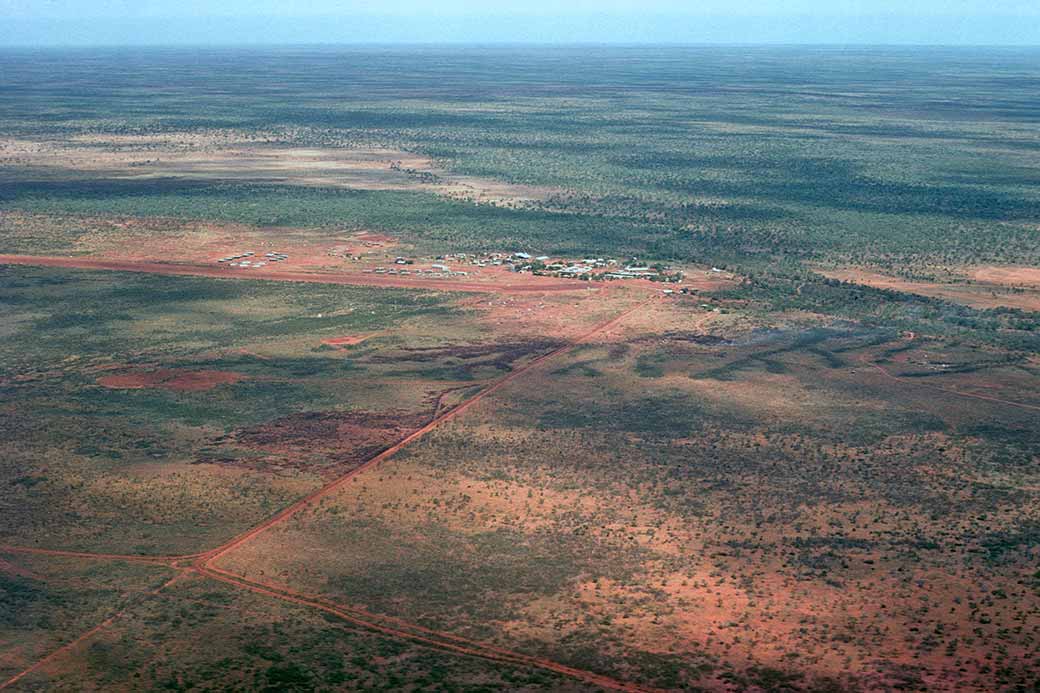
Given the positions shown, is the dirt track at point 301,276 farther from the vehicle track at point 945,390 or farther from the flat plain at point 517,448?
the vehicle track at point 945,390

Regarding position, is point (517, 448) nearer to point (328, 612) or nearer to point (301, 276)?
point (328, 612)

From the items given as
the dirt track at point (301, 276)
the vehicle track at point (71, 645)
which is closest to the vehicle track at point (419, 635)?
the vehicle track at point (71, 645)

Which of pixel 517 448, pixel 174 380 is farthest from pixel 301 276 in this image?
pixel 517 448

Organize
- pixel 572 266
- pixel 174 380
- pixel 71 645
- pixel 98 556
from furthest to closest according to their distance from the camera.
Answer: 1. pixel 572 266
2. pixel 174 380
3. pixel 98 556
4. pixel 71 645

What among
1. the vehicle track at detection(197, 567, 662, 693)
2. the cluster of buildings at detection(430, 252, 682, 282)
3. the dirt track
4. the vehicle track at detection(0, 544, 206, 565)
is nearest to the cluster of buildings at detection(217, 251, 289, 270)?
the dirt track

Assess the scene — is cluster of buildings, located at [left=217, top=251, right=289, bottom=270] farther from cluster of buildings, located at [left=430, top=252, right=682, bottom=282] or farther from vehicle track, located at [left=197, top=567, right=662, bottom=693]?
vehicle track, located at [left=197, top=567, right=662, bottom=693]

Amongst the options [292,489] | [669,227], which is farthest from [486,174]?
[292,489]

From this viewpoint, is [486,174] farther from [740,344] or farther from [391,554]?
[391,554]
